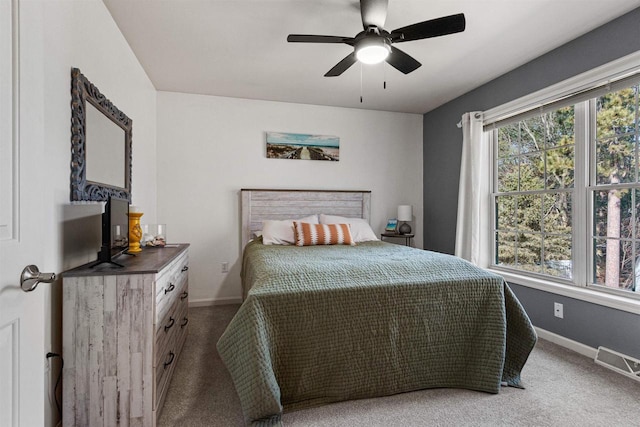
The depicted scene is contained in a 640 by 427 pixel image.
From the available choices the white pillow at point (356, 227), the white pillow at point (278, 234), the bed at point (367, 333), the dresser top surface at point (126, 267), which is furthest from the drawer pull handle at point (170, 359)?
the white pillow at point (356, 227)

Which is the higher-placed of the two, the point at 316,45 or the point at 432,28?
the point at 316,45

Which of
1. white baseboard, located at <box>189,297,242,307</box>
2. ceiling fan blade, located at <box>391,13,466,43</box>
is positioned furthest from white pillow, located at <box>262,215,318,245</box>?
ceiling fan blade, located at <box>391,13,466,43</box>

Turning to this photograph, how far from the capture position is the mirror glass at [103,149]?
6.13 feet

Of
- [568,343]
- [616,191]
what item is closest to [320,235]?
[568,343]

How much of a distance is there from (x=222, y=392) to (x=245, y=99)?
3.23m

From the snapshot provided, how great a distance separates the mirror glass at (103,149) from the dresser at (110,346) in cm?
73

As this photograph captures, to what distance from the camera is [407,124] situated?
14.8 feet

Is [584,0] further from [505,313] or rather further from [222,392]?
[222,392]

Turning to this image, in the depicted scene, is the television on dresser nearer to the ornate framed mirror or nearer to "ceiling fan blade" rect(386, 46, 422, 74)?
the ornate framed mirror

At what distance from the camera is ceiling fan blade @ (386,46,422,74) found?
2221 millimetres

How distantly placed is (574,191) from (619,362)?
1310 mm

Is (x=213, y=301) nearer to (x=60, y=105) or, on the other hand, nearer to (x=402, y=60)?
(x=60, y=105)

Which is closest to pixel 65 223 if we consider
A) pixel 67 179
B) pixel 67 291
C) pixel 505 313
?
pixel 67 179

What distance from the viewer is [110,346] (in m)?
1.48
